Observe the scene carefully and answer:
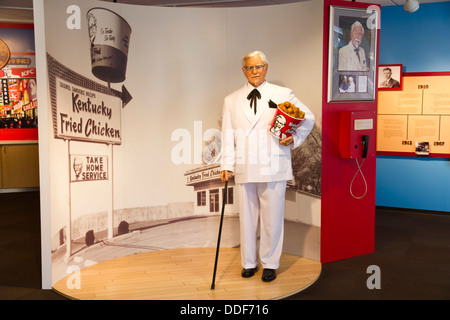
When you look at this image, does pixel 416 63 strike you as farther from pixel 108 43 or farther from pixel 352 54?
pixel 108 43

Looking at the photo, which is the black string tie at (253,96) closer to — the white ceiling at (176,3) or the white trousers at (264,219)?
the white trousers at (264,219)

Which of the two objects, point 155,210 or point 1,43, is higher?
point 1,43

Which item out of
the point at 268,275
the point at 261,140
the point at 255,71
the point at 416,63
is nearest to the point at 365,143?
the point at 261,140

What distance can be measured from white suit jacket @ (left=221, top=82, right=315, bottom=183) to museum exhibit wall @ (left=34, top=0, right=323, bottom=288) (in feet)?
1.67

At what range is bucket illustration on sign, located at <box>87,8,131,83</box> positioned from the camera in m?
3.76

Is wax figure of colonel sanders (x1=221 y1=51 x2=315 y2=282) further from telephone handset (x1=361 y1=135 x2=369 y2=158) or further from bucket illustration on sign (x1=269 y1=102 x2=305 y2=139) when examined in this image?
telephone handset (x1=361 y1=135 x2=369 y2=158)

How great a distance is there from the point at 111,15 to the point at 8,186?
5.03 m

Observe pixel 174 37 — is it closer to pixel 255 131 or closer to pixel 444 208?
pixel 255 131

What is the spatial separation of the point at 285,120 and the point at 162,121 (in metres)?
1.30

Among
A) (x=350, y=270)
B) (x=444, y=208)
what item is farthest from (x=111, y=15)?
(x=444, y=208)

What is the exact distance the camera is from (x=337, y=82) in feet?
13.1

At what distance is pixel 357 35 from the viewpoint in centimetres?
406

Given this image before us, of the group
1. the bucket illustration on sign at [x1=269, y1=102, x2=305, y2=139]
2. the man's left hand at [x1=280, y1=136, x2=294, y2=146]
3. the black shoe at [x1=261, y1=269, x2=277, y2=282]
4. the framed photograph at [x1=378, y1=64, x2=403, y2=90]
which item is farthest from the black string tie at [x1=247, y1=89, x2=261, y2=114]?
the framed photograph at [x1=378, y1=64, x2=403, y2=90]

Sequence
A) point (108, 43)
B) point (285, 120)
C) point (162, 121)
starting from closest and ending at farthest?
point (285, 120), point (108, 43), point (162, 121)
